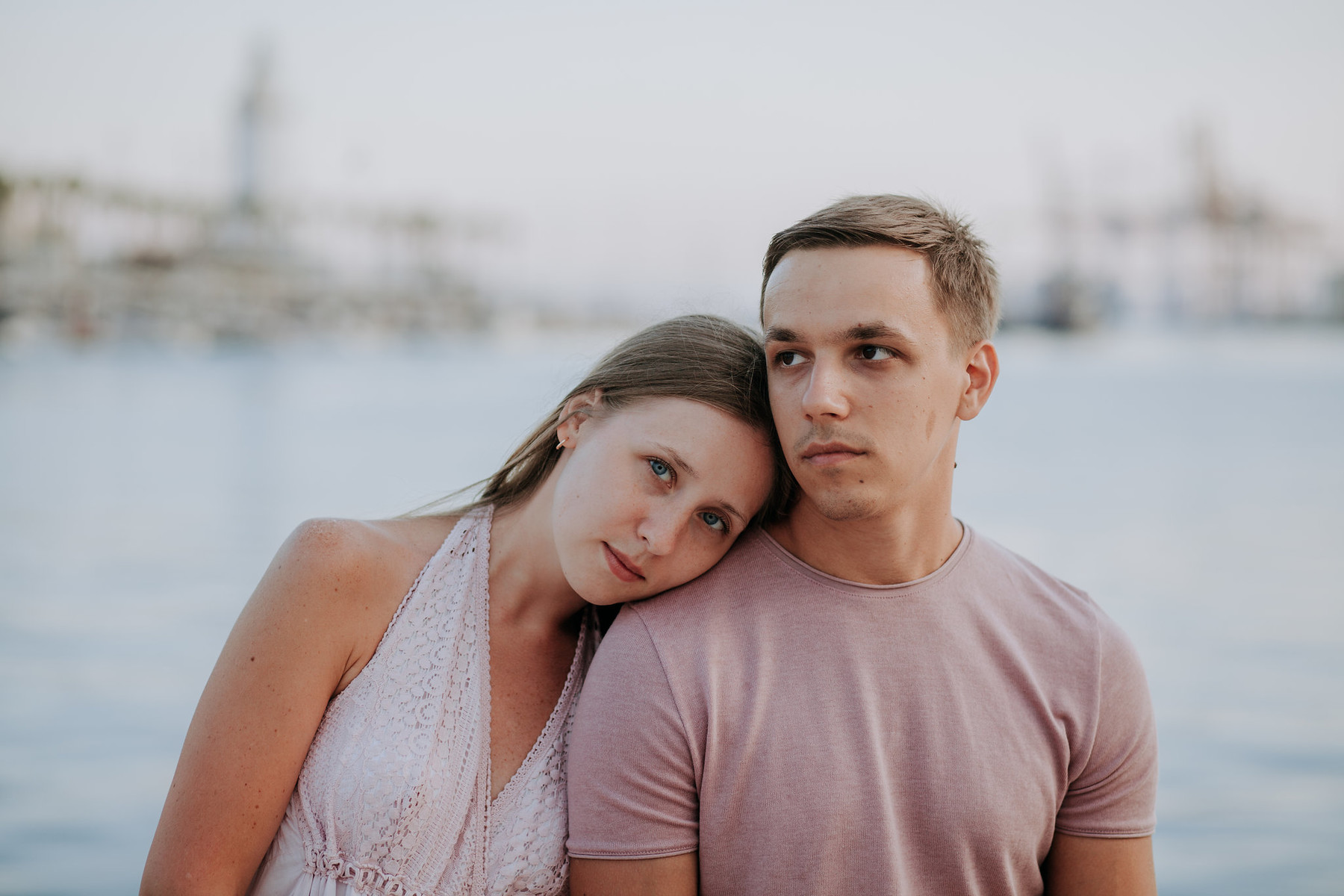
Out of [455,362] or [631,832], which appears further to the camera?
[455,362]

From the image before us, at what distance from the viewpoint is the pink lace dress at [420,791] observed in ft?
7.14

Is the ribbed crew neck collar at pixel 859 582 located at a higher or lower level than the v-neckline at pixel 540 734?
higher

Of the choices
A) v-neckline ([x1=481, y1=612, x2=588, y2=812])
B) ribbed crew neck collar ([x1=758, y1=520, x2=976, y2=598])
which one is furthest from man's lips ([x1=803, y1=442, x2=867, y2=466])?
v-neckline ([x1=481, y1=612, x2=588, y2=812])

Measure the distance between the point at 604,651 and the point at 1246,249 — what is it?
248 ft

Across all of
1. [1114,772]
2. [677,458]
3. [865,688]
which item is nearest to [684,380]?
[677,458]

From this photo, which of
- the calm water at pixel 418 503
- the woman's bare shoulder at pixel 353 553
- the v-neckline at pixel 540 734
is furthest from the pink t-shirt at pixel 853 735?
the calm water at pixel 418 503

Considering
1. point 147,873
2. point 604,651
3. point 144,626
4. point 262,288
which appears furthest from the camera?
point 262,288

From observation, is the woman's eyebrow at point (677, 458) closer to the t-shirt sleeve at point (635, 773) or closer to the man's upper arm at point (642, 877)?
the t-shirt sleeve at point (635, 773)

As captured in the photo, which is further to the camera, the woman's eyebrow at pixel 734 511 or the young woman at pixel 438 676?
the woman's eyebrow at pixel 734 511

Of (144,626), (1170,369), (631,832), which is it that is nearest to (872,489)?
(631,832)

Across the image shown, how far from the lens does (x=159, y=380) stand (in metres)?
37.3

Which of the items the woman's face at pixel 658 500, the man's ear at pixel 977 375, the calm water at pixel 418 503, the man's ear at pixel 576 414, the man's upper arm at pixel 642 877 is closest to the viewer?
the man's upper arm at pixel 642 877

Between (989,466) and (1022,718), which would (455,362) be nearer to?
A: (989,466)

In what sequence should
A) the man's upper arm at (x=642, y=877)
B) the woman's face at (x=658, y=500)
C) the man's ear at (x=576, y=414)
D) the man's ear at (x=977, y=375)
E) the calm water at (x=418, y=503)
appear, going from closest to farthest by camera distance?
the man's upper arm at (x=642, y=877)
the woman's face at (x=658, y=500)
the man's ear at (x=977, y=375)
the man's ear at (x=576, y=414)
the calm water at (x=418, y=503)
